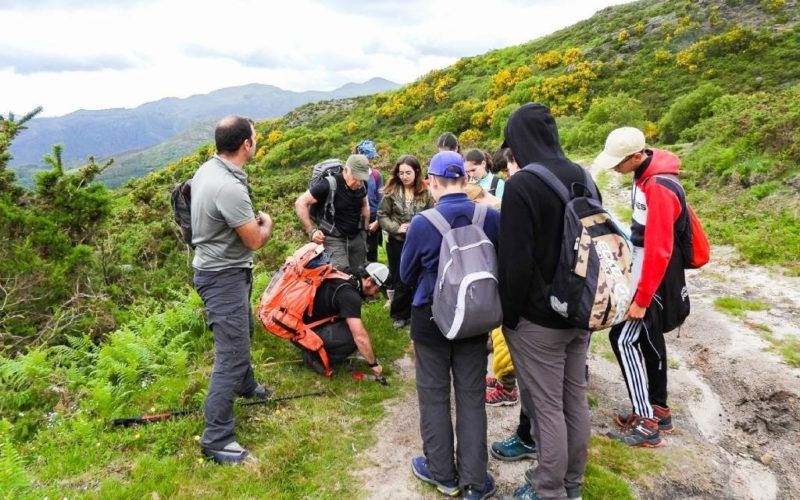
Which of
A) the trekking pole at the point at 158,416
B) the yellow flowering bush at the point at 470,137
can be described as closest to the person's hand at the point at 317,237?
the trekking pole at the point at 158,416

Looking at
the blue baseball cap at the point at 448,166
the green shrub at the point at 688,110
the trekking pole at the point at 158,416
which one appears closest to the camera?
the blue baseball cap at the point at 448,166

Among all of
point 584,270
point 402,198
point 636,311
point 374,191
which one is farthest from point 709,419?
point 374,191

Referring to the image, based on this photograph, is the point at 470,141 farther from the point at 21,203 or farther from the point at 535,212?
the point at 535,212

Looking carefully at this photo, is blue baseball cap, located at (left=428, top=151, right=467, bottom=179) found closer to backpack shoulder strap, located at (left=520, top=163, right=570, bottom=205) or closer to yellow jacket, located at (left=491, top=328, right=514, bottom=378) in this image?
backpack shoulder strap, located at (left=520, top=163, right=570, bottom=205)

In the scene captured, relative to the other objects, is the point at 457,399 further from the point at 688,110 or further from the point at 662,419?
the point at 688,110

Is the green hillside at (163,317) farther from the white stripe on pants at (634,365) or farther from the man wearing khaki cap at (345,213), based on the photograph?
the man wearing khaki cap at (345,213)

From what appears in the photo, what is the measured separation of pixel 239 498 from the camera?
3.50 m

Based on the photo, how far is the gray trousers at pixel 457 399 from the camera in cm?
337

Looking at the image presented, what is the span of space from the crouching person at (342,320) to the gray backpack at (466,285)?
192 centimetres

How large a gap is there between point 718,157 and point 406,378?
39.0ft

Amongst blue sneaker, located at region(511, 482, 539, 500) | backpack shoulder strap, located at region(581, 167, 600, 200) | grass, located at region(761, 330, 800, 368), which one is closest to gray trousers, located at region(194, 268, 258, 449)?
blue sneaker, located at region(511, 482, 539, 500)

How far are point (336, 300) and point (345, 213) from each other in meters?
1.51

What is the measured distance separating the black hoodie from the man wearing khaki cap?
292cm

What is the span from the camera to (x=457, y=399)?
11.4 feet
